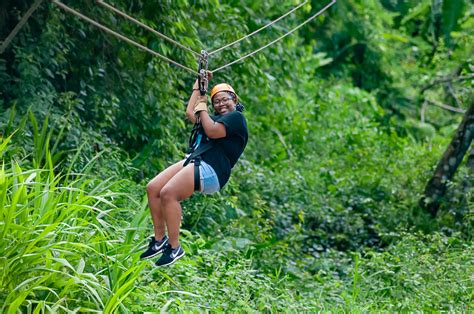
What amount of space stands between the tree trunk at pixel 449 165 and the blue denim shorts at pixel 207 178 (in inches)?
234

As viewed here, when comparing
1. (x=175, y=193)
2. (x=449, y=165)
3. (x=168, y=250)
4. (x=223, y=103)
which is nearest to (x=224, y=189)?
(x=449, y=165)

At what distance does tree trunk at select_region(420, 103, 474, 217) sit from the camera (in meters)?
11.5

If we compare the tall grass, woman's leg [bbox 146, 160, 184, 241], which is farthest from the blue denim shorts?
the tall grass

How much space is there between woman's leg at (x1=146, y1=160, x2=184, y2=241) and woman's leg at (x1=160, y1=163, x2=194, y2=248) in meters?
0.08

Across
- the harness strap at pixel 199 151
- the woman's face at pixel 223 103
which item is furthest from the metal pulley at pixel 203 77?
the harness strap at pixel 199 151

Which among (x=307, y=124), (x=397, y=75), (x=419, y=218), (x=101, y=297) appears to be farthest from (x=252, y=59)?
(x=397, y=75)

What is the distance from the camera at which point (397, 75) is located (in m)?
17.0

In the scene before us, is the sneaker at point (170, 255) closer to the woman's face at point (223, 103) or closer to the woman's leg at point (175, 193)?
the woman's leg at point (175, 193)

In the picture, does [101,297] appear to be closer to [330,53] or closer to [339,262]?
[339,262]

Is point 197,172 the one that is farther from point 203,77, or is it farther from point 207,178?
point 203,77

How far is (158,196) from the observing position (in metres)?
6.08

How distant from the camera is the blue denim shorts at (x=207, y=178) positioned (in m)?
6.08

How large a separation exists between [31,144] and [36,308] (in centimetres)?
307

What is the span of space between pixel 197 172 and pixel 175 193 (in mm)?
208
